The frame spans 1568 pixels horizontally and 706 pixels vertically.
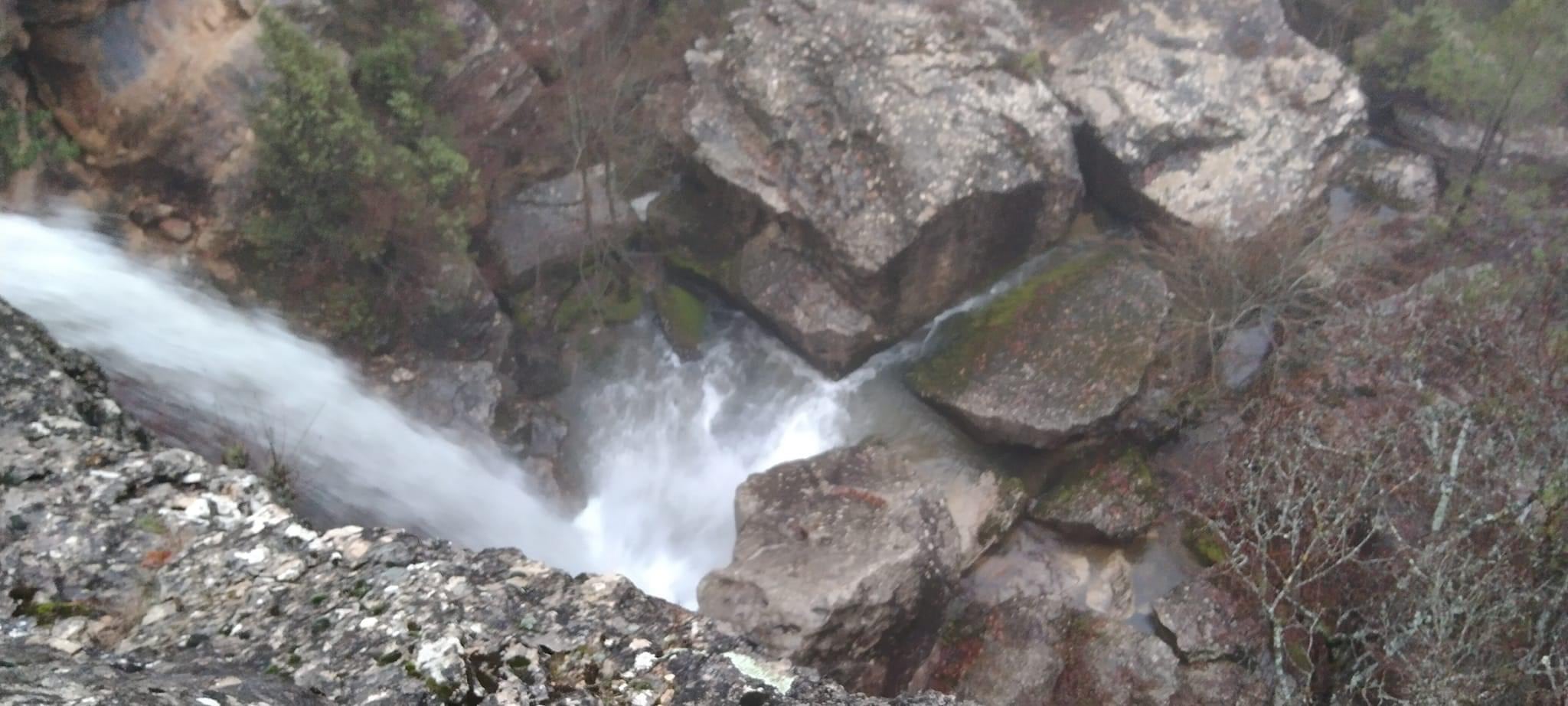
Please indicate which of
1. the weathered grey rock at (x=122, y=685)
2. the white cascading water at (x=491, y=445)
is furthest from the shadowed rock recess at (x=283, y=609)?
the white cascading water at (x=491, y=445)

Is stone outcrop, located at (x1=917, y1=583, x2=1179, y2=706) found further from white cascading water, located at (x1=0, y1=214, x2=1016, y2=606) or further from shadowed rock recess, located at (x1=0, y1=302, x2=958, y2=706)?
shadowed rock recess, located at (x1=0, y1=302, x2=958, y2=706)

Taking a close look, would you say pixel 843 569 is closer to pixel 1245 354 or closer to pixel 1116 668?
pixel 1116 668

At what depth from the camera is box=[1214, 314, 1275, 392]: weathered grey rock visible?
15.1 meters

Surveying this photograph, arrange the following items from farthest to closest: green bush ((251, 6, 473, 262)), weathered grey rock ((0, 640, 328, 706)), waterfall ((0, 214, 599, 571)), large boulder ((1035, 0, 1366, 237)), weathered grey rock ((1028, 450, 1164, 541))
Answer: large boulder ((1035, 0, 1366, 237)) → weathered grey rock ((1028, 450, 1164, 541)) → green bush ((251, 6, 473, 262)) → waterfall ((0, 214, 599, 571)) → weathered grey rock ((0, 640, 328, 706))

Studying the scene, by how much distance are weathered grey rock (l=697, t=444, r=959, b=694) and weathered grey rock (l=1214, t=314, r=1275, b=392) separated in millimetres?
5505

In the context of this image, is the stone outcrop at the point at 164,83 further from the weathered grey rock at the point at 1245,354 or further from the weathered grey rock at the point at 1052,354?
the weathered grey rock at the point at 1245,354

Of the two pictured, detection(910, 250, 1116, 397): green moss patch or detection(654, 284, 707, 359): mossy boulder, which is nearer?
detection(910, 250, 1116, 397): green moss patch

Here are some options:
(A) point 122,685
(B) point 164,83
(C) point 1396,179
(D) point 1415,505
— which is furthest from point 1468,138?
(A) point 122,685

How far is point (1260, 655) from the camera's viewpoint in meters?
12.4

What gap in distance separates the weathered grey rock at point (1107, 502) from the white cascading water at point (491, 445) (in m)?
1.77

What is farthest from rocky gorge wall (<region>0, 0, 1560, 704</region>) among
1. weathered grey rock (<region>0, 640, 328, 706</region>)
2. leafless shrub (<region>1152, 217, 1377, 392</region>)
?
weathered grey rock (<region>0, 640, 328, 706</region>)

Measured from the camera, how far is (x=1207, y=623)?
12867 mm

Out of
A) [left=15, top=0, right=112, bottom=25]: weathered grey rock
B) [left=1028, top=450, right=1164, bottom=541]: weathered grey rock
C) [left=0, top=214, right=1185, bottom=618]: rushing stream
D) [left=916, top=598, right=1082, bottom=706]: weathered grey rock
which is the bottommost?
[left=916, top=598, right=1082, bottom=706]: weathered grey rock

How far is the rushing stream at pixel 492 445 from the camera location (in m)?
8.66
